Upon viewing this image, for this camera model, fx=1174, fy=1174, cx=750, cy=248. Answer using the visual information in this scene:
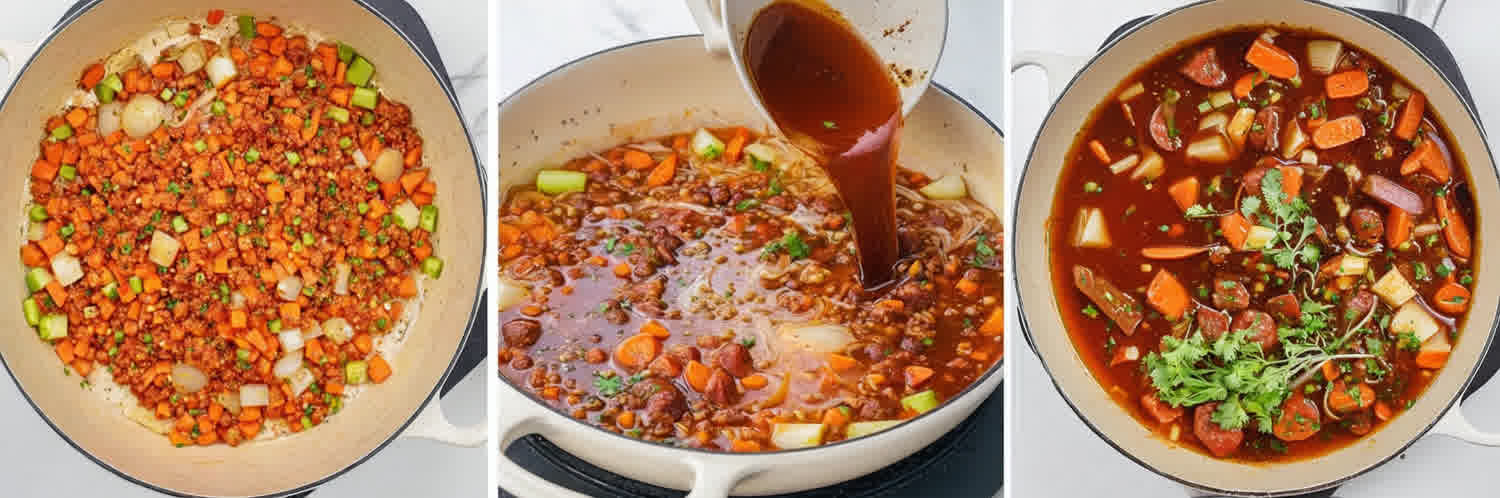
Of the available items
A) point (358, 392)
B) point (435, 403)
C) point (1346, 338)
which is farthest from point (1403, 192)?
point (358, 392)

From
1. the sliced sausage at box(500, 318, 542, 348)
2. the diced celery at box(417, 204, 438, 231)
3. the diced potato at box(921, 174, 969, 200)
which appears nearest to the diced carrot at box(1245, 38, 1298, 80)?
the diced potato at box(921, 174, 969, 200)

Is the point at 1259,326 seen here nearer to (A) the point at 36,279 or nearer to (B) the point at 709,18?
(B) the point at 709,18

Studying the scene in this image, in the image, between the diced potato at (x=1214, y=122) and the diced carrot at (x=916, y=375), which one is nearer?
the diced carrot at (x=916, y=375)

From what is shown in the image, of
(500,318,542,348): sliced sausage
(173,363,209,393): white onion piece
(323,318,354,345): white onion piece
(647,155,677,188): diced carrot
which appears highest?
(647,155,677,188): diced carrot

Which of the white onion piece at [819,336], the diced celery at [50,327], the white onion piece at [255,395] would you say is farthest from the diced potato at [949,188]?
the diced celery at [50,327]

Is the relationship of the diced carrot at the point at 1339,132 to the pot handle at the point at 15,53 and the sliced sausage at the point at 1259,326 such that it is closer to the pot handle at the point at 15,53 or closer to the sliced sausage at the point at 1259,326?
the sliced sausage at the point at 1259,326

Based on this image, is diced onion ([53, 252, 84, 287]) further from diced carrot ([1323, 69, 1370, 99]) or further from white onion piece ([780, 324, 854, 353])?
diced carrot ([1323, 69, 1370, 99])
